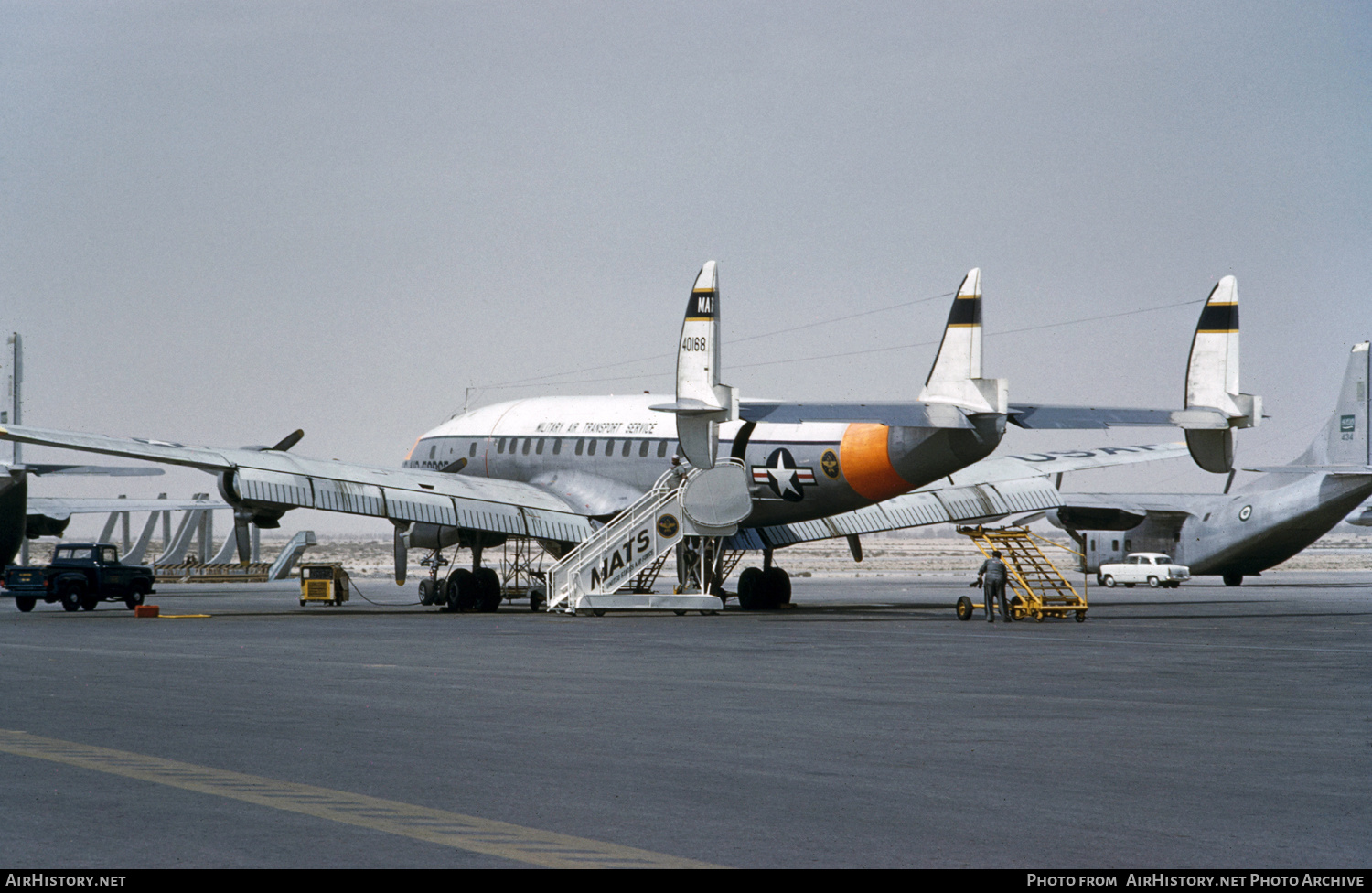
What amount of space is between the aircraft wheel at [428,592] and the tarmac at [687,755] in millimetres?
16373

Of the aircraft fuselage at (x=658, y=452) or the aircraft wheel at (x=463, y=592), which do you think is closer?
the aircraft fuselage at (x=658, y=452)

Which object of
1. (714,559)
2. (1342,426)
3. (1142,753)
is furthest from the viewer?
(1342,426)

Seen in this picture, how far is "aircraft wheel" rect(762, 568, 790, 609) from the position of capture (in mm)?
36688

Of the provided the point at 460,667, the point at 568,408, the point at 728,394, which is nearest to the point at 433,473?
the point at 568,408

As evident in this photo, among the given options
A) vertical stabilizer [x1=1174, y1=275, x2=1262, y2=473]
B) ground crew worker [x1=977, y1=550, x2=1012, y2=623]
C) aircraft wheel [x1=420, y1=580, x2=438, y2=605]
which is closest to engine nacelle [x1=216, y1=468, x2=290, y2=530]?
aircraft wheel [x1=420, y1=580, x2=438, y2=605]

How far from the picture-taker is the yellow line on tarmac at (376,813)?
290 inches

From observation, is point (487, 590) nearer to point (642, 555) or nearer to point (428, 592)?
point (428, 592)

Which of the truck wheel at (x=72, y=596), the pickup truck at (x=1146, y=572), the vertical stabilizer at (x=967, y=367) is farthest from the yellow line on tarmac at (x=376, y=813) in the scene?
the pickup truck at (x=1146, y=572)

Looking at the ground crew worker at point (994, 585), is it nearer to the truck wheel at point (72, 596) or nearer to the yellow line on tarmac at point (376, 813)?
the yellow line on tarmac at point (376, 813)

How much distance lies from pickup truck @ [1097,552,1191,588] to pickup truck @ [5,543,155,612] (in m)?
37.8

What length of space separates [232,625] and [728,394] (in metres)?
10.9

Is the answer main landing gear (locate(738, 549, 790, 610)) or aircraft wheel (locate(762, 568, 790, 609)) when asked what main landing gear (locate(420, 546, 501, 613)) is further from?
aircraft wheel (locate(762, 568, 790, 609))
